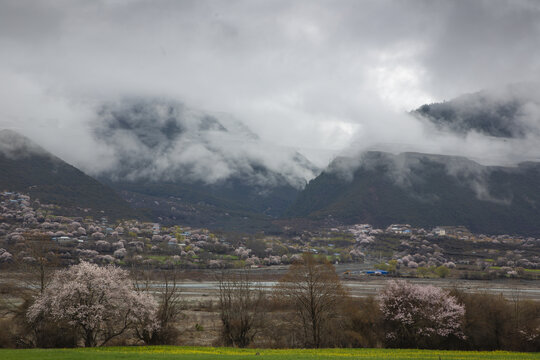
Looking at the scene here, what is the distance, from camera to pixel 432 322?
53.8 metres

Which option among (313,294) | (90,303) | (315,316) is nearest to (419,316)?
(315,316)

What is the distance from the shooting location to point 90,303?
148ft

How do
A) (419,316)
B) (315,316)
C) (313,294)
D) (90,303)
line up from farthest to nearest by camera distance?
(313,294)
(315,316)
(419,316)
(90,303)

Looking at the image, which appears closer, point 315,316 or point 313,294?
point 315,316

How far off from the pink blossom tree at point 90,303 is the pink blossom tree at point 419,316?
32678 millimetres

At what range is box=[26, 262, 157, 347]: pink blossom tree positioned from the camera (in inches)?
1729

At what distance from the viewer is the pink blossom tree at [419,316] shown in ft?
176

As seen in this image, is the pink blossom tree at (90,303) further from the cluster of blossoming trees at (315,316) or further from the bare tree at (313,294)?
the bare tree at (313,294)

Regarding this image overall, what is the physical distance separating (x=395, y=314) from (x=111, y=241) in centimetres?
14765

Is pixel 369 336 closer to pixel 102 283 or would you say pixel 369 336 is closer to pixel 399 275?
pixel 102 283

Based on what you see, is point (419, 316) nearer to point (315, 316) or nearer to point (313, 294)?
point (315, 316)

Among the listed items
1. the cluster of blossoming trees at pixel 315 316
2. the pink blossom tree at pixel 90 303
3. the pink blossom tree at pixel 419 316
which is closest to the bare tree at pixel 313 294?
the cluster of blossoming trees at pixel 315 316

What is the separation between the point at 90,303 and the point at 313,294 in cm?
3020

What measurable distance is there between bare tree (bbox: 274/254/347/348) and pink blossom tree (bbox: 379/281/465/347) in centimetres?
722
